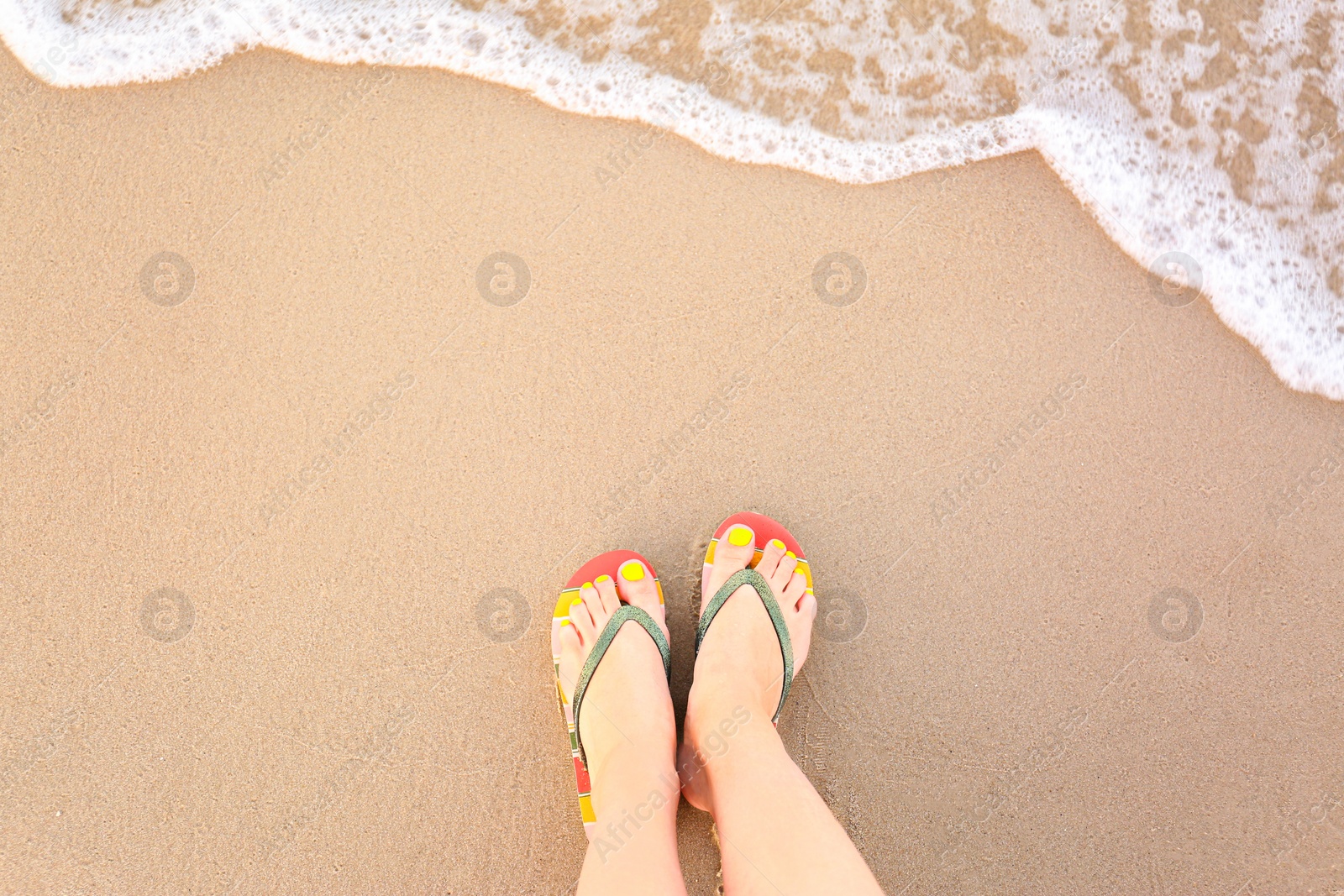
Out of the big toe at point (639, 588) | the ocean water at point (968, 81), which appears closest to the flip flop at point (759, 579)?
the big toe at point (639, 588)

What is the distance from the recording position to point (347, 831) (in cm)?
190

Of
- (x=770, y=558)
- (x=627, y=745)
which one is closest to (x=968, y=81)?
(x=770, y=558)

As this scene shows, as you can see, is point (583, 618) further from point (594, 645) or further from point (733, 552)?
point (733, 552)

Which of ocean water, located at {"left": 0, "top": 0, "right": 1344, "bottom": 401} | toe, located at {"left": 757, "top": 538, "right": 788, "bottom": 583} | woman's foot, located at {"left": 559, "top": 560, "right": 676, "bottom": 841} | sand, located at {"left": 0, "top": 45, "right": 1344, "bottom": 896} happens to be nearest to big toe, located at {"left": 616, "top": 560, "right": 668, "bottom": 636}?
Result: woman's foot, located at {"left": 559, "top": 560, "right": 676, "bottom": 841}

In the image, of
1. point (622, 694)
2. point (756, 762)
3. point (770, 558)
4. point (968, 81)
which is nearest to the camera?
point (756, 762)

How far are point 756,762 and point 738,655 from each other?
0.28 m

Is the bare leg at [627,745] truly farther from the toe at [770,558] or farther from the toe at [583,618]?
the toe at [770,558]

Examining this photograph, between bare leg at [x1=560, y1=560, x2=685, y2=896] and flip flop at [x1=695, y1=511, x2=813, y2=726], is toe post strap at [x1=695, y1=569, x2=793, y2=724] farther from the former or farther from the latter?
bare leg at [x1=560, y1=560, x2=685, y2=896]

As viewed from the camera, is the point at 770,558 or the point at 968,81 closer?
the point at 770,558

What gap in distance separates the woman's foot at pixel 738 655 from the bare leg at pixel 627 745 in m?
0.07

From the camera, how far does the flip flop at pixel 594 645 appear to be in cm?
187

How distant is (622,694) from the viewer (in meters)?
1.86

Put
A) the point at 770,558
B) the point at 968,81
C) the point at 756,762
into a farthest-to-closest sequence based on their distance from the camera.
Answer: the point at 968,81, the point at 770,558, the point at 756,762

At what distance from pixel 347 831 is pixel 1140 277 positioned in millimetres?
2599
